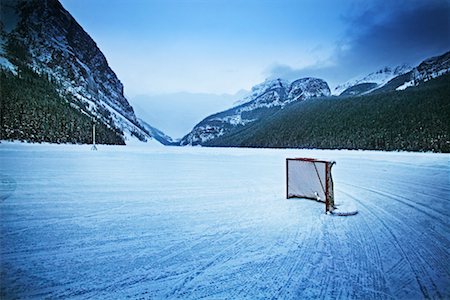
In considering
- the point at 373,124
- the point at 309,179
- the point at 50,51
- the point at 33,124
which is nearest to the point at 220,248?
the point at 309,179

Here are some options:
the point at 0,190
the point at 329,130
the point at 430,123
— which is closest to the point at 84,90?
the point at 329,130

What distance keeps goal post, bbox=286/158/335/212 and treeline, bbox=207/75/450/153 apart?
5237cm

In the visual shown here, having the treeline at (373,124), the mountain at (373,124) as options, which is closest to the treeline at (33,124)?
the mountain at (373,124)

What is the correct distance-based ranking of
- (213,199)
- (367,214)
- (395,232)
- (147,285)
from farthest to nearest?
(213,199)
(367,214)
(395,232)
(147,285)

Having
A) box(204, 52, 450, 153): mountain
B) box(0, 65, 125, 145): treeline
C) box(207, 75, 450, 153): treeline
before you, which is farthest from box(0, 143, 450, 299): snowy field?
box(207, 75, 450, 153): treeline

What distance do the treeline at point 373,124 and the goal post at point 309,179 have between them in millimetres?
52372

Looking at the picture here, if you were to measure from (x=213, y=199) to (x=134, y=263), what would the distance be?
13.1 ft

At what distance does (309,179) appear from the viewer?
A: 715 cm

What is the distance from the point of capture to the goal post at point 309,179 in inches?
249

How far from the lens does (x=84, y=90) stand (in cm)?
14925

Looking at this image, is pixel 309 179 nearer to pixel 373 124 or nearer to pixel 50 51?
pixel 373 124

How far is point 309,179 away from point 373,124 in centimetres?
8228

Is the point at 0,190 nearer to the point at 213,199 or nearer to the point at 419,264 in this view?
the point at 213,199

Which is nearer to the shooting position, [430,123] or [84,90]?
[430,123]
